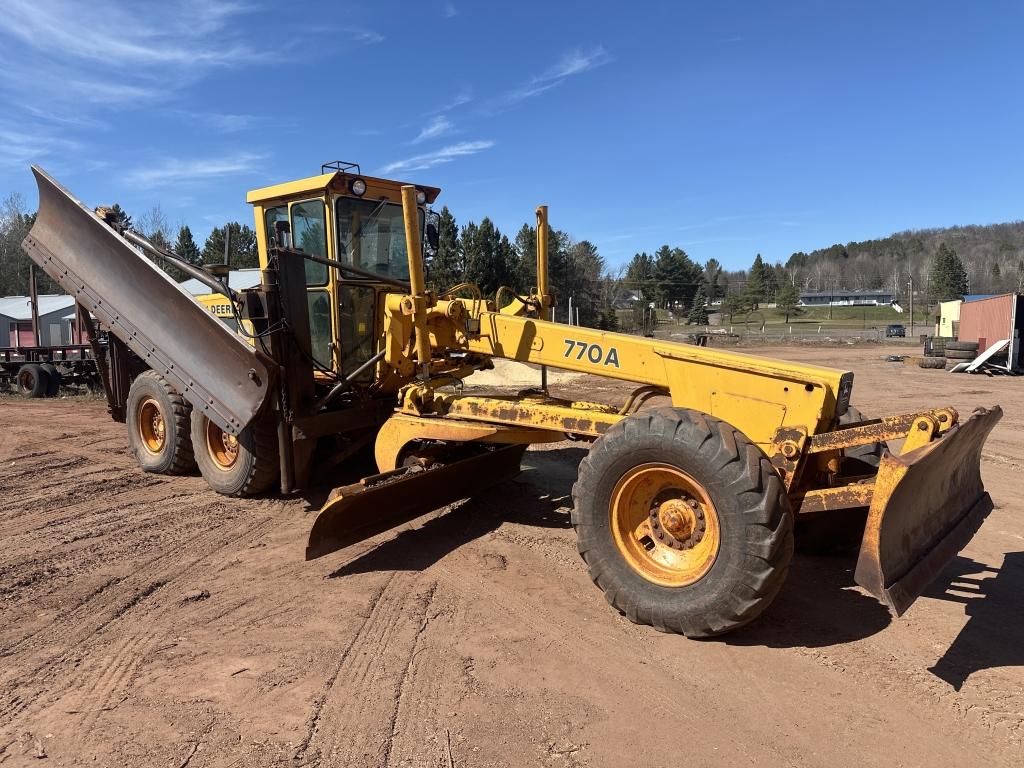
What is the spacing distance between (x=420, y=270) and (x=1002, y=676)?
4116 mm

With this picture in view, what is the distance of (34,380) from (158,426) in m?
11.7

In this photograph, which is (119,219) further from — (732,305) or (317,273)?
(732,305)

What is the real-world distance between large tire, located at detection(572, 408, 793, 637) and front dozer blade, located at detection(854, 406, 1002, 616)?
1.29 ft

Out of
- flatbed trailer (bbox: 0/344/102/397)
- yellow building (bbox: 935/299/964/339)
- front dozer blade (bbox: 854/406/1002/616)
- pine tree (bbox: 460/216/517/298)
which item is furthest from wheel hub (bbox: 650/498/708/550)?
yellow building (bbox: 935/299/964/339)

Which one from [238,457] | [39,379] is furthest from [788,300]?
[238,457]

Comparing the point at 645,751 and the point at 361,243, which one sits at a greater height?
the point at 361,243

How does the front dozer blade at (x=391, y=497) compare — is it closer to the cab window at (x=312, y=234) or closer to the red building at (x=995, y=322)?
the cab window at (x=312, y=234)

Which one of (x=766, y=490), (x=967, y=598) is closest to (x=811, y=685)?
(x=766, y=490)

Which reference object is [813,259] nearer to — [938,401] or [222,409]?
[938,401]

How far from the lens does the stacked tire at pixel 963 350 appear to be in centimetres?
2305

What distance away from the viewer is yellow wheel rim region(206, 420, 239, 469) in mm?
6469

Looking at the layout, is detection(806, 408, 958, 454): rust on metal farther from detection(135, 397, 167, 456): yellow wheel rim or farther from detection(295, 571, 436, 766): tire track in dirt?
detection(135, 397, 167, 456): yellow wheel rim

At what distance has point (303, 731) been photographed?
111 inches

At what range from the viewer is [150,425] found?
7398 mm
